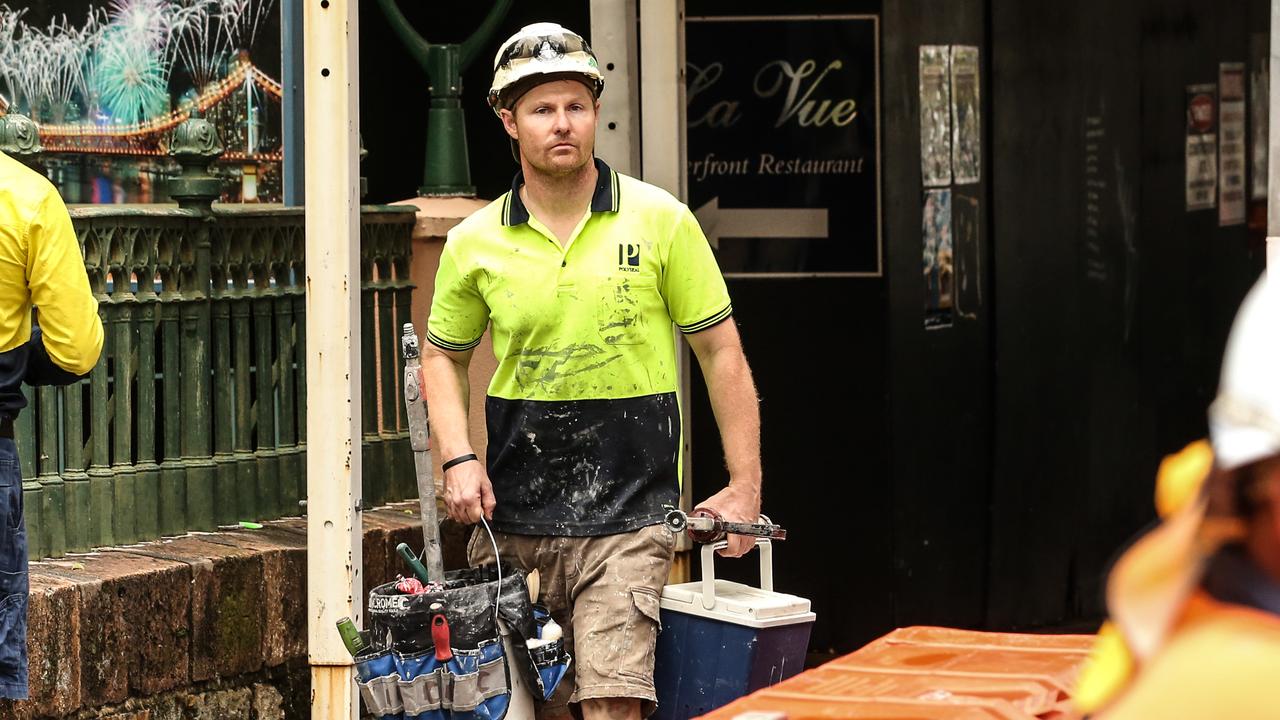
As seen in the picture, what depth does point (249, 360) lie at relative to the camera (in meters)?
7.31

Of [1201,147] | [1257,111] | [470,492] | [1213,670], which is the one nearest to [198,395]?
[470,492]

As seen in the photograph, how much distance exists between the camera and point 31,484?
666 cm

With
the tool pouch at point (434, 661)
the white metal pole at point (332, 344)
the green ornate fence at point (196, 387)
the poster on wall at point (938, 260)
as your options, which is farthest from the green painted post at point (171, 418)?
the poster on wall at point (938, 260)

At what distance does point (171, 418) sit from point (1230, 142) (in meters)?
5.62

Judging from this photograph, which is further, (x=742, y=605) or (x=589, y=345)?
(x=589, y=345)

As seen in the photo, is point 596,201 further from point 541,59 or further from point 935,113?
point 935,113

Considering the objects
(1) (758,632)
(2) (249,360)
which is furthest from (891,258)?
(1) (758,632)

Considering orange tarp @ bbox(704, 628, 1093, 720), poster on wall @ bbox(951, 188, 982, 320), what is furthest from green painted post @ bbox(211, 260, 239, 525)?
orange tarp @ bbox(704, 628, 1093, 720)

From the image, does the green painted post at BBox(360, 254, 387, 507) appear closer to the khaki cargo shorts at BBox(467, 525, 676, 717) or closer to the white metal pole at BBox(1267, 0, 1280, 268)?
the khaki cargo shorts at BBox(467, 525, 676, 717)

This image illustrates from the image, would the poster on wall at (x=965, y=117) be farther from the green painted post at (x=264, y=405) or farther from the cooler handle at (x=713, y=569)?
the cooler handle at (x=713, y=569)

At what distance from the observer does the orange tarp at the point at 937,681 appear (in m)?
3.50

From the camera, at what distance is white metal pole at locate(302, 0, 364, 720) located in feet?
19.8

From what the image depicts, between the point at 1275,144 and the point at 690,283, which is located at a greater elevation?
the point at 1275,144

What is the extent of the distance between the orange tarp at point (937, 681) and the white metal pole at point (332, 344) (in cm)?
216
